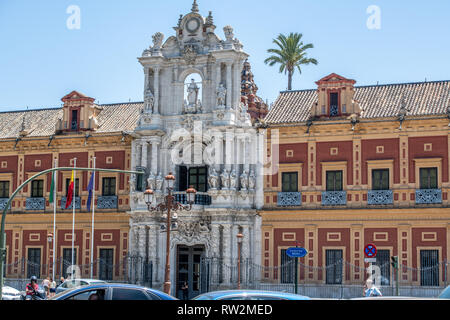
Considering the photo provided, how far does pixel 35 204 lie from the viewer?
142 feet

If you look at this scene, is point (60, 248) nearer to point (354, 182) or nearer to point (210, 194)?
point (210, 194)

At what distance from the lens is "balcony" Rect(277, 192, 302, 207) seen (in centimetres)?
3791

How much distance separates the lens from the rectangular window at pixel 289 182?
3834cm

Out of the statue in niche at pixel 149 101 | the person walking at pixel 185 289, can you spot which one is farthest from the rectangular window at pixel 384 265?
→ the statue in niche at pixel 149 101

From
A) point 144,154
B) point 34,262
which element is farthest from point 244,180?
point 34,262

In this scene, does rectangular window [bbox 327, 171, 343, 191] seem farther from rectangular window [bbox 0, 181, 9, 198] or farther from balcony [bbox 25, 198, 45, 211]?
rectangular window [bbox 0, 181, 9, 198]

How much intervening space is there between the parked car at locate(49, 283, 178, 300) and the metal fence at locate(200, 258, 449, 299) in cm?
2106

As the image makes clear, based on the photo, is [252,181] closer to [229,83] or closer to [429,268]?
[229,83]

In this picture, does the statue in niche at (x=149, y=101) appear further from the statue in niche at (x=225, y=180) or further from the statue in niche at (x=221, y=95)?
the statue in niche at (x=225, y=180)

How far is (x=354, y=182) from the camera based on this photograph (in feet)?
121
